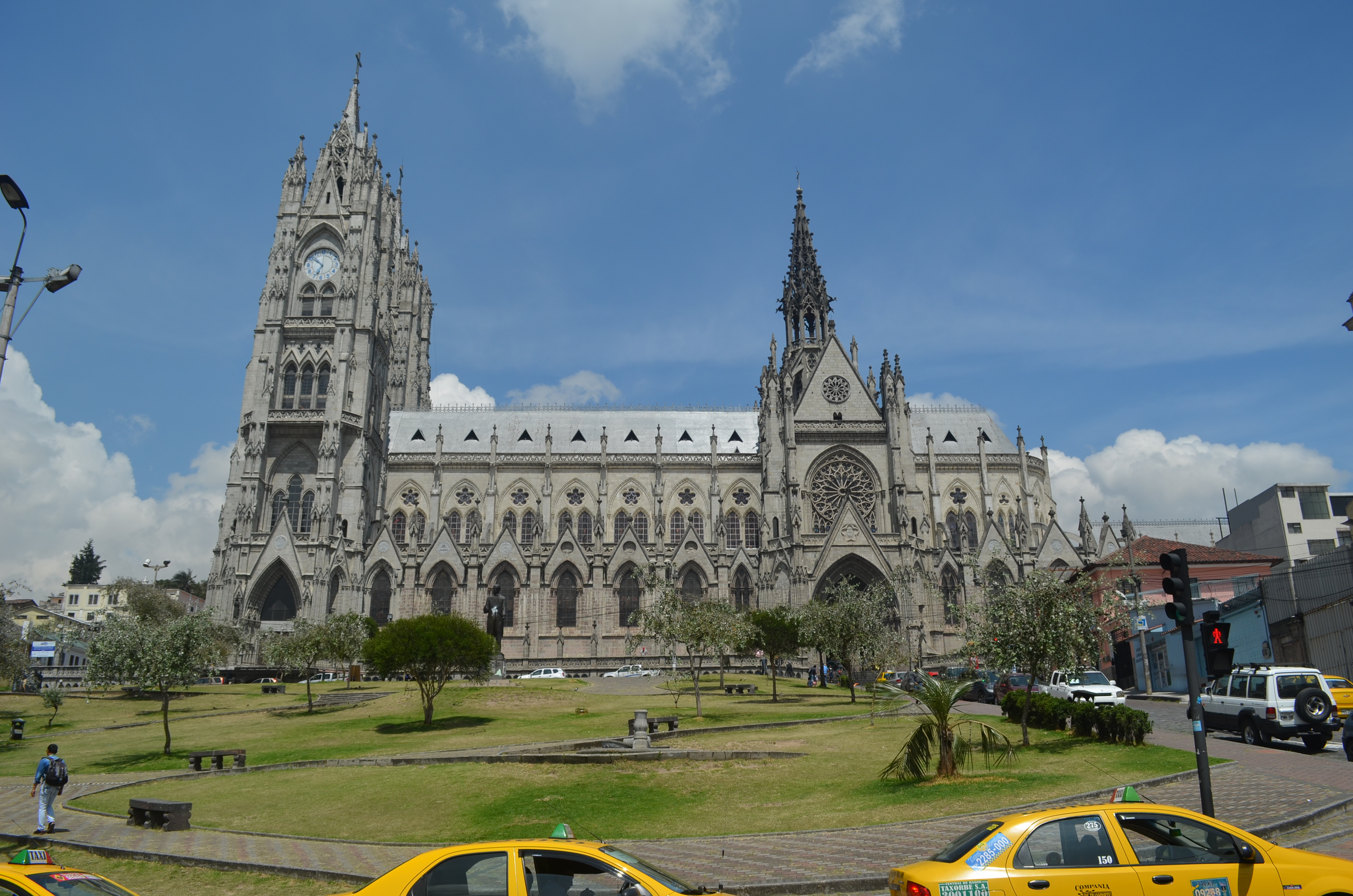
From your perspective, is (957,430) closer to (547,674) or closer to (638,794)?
(547,674)

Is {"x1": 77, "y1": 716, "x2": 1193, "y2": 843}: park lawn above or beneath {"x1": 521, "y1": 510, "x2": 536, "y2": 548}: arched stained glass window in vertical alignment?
beneath

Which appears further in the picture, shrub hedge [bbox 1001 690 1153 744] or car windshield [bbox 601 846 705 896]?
shrub hedge [bbox 1001 690 1153 744]

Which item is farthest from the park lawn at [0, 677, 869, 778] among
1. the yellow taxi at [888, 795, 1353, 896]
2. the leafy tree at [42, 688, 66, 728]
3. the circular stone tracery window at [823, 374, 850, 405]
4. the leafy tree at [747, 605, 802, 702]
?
the circular stone tracery window at [823, 374, 850, 405]

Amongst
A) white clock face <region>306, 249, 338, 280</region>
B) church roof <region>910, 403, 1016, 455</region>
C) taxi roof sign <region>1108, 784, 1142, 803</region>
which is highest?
white clock face <region>306, 249, 338, 280</region>

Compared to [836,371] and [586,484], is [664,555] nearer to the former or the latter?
[586,484]

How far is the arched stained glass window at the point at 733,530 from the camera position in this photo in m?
64.9

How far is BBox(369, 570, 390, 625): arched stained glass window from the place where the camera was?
2307 inches

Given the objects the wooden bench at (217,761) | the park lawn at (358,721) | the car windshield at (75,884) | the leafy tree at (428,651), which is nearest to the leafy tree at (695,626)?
the park lawn at (358,721)

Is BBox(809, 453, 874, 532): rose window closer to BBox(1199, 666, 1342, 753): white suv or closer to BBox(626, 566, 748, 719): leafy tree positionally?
BBox(626, 566, 748, 719): leafy tree

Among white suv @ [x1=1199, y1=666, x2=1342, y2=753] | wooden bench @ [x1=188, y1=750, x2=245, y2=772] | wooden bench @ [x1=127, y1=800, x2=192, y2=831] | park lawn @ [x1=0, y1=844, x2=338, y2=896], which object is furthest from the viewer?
wooden bench @ [x1=188, y1=750, x2=245, y2=772]

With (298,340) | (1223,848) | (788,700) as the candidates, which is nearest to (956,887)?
(1223,848)

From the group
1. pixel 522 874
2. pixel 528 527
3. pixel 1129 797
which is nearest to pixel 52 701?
pixel 522 874

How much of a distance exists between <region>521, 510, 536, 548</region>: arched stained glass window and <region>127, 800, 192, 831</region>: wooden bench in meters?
48.2

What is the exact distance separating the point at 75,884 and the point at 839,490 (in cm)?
5529
